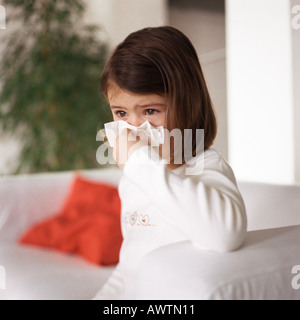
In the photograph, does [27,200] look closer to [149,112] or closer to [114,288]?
[114,288]

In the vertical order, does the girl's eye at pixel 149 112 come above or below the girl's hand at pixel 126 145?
above

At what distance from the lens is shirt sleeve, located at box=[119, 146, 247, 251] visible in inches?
20.6

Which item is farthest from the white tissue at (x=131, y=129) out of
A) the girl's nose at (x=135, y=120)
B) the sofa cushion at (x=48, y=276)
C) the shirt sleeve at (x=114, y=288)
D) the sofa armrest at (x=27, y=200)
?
the sofa armrest at (x=27, y=200)

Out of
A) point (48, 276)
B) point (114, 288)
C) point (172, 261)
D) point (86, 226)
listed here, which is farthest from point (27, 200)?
point (172, 261)

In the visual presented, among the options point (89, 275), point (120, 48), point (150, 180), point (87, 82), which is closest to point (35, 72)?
point (87, 82)

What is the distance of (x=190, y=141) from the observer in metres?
0.67

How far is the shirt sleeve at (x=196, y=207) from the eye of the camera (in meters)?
0.52

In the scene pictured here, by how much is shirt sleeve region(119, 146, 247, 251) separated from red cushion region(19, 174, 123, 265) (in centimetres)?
82

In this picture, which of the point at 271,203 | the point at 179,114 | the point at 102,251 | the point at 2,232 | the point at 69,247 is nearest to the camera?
the point at 179,114

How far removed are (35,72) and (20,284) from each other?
4.93 feet

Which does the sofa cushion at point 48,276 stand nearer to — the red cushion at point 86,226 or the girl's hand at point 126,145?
the red cushion at point 86,226

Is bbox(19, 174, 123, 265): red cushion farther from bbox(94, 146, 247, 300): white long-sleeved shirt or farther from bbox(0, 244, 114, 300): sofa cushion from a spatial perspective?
bbox(94, 146, 247, 300): white long-sleeved shirt

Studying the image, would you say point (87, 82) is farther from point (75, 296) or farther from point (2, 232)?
point (75, 296)

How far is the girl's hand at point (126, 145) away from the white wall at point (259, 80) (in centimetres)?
26
